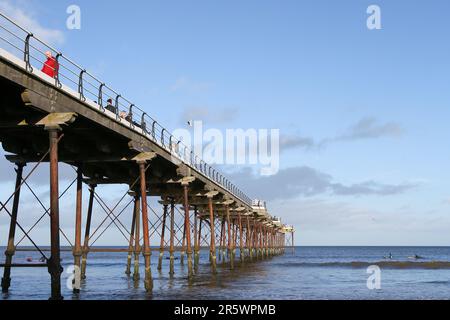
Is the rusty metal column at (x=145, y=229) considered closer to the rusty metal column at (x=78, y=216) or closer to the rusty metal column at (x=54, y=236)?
the rusty metal column at (x=78, y=216)

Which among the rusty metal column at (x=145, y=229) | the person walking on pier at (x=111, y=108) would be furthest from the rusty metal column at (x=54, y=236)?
the rusty metal column at (x=145, y=229)

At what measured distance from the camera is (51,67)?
55.7 ft

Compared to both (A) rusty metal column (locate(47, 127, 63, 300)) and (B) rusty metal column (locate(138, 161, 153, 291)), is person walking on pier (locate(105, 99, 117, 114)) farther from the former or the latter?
(A) rusty metal column (locate(47, 127, 63, 300))

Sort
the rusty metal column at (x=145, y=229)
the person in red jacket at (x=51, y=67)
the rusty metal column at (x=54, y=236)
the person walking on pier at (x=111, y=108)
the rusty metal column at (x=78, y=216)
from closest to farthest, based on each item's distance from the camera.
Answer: the rusty metal column at (x=54, y=236) → the person in red jacket at (x=51, y=67) → the person walking on pier at (x=111, y=108) → the rusty metal column at (x=145, y=229) → the rusty metal column at (x=78, y=216)

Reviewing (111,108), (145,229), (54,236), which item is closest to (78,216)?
(145,229)

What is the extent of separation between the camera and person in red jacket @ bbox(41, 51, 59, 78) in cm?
1697

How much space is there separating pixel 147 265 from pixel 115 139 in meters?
5.79

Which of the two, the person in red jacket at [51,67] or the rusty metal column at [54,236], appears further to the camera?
A: the person in red jacket at [51,67]

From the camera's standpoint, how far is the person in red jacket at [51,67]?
16969mm

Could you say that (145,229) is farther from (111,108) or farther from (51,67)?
(51,67)

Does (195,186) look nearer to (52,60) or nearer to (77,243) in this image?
(77,243)
